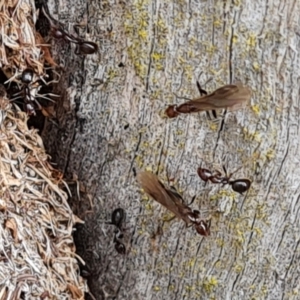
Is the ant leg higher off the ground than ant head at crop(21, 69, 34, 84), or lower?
higher

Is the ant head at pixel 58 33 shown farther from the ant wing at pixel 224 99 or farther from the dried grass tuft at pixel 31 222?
the ant wing at pixel 224 99

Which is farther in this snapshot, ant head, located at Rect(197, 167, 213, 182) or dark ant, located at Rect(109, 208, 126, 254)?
dark ant, located at Rect(109, 208, 126, 254)

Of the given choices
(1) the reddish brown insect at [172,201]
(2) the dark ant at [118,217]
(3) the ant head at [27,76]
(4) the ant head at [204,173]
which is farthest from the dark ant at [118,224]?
(3) the ant head at [27,76]

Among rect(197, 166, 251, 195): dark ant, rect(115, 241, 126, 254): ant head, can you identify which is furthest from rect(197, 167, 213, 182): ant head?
rect(115, 241, 126, 254): ant head

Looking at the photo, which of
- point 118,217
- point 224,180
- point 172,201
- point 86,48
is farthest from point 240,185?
point 86,48

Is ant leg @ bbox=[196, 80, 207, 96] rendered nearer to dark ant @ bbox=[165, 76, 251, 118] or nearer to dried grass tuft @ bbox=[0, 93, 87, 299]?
dark ant @ bbox=[165, 76, 251, 118]

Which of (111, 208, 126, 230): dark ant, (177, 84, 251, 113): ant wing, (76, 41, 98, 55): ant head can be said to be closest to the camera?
(177, 84, 251, 113): ant wing

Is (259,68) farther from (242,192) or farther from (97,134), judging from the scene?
(97,134)

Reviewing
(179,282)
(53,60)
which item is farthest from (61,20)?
(179,282)
